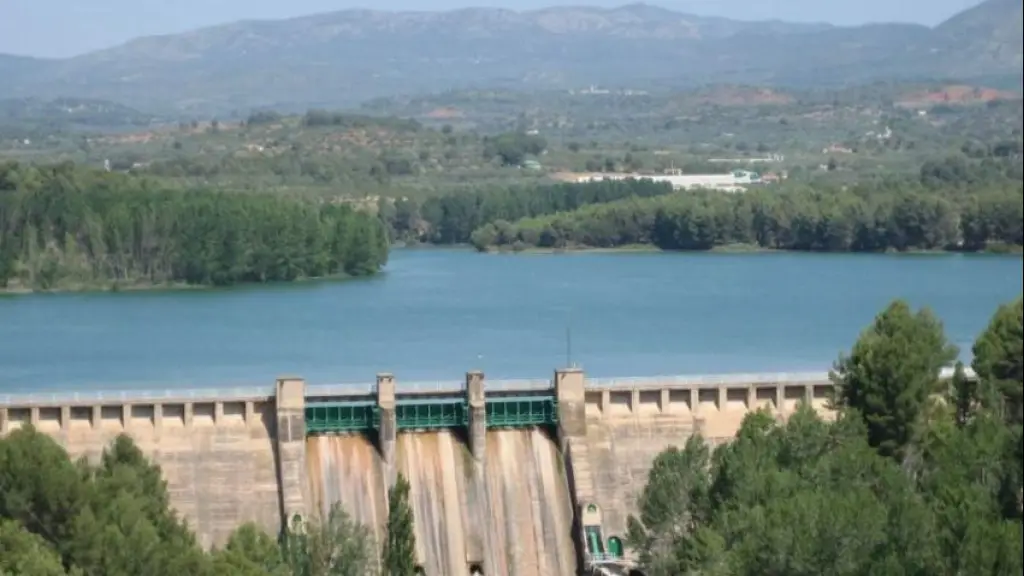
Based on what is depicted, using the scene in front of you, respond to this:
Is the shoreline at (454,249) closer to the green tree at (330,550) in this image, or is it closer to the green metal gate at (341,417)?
the green metal gate at (341,417)

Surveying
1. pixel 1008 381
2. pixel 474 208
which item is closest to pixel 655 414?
pixel 1008 381

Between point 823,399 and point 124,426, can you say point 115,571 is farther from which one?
point 823,399

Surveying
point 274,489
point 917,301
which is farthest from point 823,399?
point 917,301

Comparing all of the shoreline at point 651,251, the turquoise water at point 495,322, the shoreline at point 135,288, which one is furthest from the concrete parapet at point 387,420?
the shoreline at point 651,251

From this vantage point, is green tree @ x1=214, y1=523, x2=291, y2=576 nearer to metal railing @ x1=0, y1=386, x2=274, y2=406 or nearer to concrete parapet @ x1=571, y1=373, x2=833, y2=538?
metal railing @ x1=0, y1=386, x2=274, y2=406

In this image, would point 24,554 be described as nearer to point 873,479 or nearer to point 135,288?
point 873,479

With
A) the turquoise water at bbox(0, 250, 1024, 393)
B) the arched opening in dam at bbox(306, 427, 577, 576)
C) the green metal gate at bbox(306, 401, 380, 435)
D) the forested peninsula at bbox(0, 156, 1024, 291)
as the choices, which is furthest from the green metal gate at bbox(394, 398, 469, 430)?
the forested peninsula at bbox(0, 156, 1024, 291)
